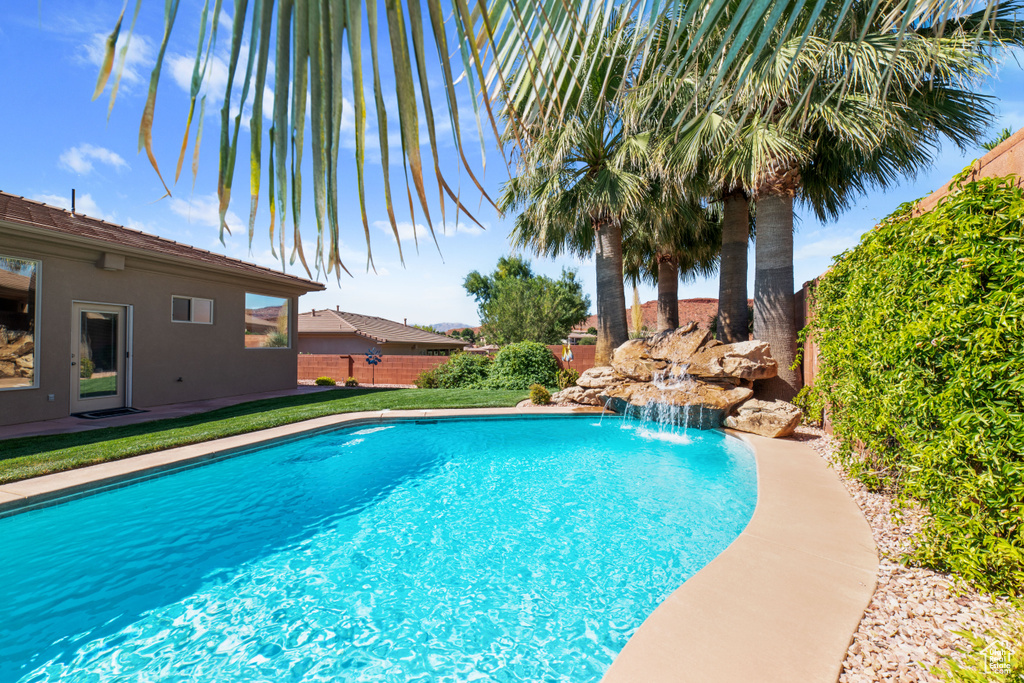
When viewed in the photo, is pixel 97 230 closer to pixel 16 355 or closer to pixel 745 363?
pixel 16 355

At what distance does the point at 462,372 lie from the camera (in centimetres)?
1764

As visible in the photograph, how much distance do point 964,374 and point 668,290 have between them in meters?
14.2

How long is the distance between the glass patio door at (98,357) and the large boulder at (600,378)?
10389 millimetres

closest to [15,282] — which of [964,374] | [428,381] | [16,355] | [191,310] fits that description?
[16,355]

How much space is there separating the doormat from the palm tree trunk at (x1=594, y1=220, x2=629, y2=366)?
1099 centimetres

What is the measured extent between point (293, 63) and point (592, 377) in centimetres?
1157

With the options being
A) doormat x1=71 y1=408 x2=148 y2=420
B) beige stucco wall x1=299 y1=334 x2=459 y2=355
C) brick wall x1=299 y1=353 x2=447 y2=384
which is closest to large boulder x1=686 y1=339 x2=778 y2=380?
brick wall x1=299 y1=353 x2=447 y2=384

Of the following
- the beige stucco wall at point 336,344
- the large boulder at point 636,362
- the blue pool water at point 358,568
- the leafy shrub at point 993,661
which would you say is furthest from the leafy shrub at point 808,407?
the beige stucco wall at point 336,344

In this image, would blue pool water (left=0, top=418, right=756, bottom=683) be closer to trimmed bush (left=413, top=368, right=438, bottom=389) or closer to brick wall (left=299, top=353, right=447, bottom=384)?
trimmed bush (left=413, top=368, right=438, bottom=389)

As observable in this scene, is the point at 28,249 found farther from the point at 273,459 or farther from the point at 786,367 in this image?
the point at 786,367

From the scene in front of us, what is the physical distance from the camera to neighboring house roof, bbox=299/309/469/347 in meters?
27.5

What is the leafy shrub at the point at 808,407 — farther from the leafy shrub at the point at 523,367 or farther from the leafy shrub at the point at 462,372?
the leafy shrub at the point at 462,372

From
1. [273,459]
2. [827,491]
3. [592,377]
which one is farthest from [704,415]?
[273,459]

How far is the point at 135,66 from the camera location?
99 cm
